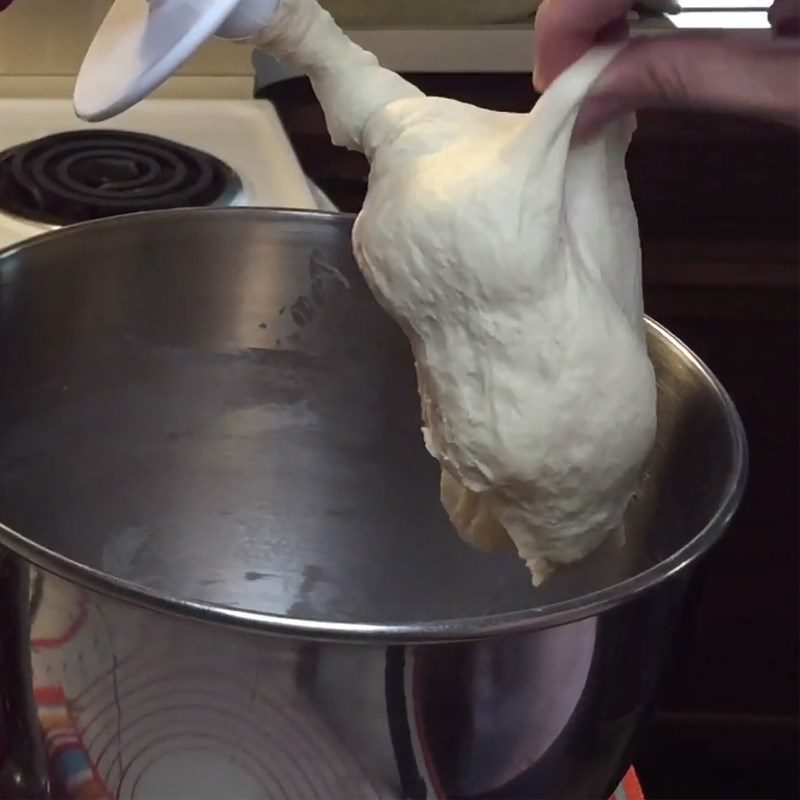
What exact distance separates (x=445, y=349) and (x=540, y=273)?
0.05m

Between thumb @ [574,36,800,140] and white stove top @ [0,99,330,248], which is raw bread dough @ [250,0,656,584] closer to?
thumb @ [574,36,800,140]

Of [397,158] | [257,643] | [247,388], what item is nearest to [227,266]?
[247,388]

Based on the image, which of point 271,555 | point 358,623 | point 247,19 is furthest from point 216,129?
point 358,623

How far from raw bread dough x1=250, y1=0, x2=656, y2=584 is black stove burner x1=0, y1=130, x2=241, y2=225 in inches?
10.6

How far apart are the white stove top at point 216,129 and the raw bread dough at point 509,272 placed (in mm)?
290

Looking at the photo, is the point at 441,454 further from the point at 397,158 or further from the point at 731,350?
the point at 731,350

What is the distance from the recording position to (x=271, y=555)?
611 millimetres

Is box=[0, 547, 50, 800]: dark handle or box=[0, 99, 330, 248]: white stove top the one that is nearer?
box=[0, 547, 50, 800]: dark handle

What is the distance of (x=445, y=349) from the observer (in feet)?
1.27

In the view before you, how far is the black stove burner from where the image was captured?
25.3 inches

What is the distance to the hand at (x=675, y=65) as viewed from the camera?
1.07 ft

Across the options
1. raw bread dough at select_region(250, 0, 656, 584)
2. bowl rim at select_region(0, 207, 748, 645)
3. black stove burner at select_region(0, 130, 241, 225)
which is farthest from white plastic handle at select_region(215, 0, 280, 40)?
black stove burner at select_region(0, 130, 241, 225)

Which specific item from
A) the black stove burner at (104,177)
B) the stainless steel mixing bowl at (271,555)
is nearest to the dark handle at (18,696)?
the stainless steel mixing bowl at (271,555)

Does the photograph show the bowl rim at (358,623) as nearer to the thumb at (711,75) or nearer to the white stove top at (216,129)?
the thumb at (711,75)
